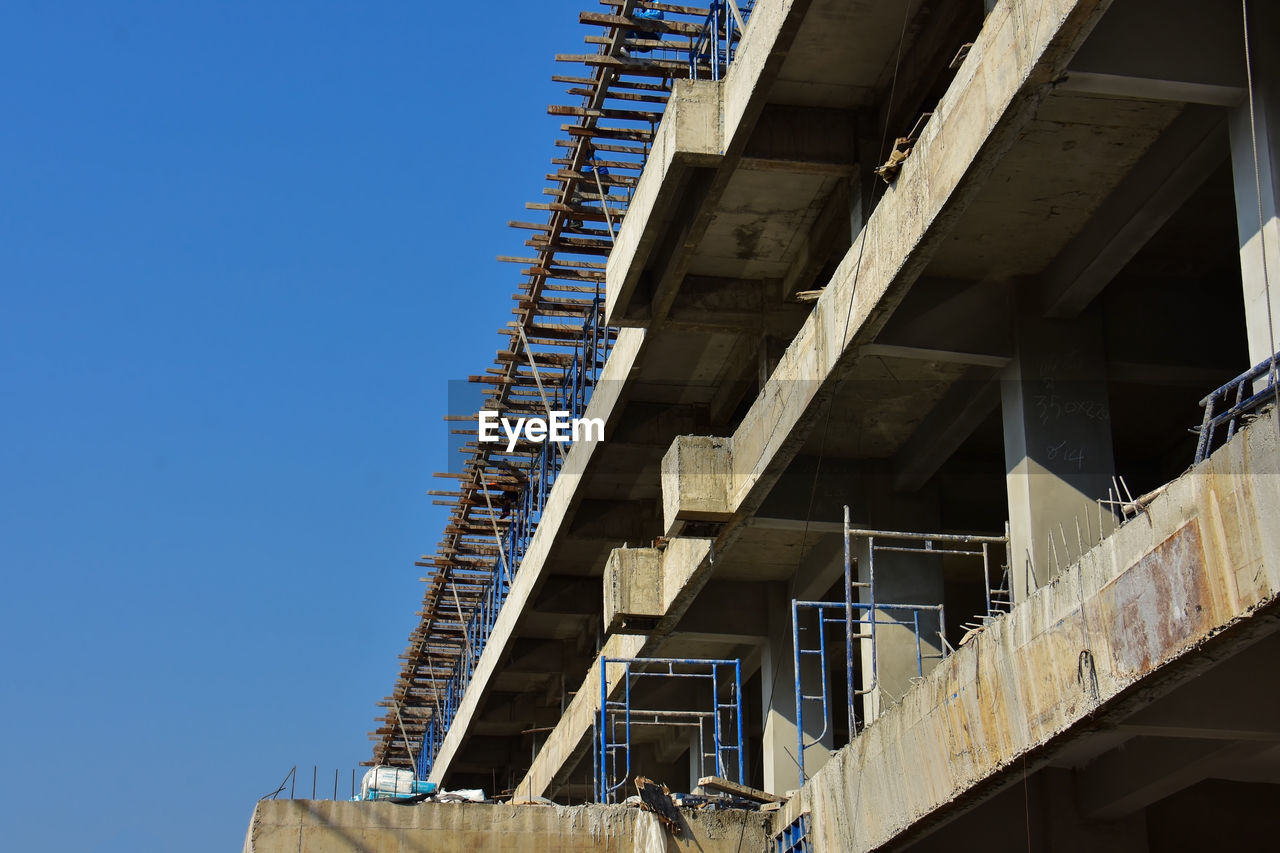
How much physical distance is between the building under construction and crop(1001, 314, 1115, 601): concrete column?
31 mm

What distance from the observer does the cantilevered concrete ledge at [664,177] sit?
1473 centimetres

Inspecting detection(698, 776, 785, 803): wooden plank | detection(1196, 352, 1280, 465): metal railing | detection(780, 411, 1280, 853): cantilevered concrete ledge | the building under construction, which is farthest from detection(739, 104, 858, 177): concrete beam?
detection(1196, 352, 1280, 465): metal railing

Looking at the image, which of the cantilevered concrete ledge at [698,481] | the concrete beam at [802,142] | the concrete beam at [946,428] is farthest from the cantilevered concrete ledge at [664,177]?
the concrete beam at [946,428]


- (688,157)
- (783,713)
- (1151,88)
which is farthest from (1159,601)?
(783,713)

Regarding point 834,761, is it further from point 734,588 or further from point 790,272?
point 734,588

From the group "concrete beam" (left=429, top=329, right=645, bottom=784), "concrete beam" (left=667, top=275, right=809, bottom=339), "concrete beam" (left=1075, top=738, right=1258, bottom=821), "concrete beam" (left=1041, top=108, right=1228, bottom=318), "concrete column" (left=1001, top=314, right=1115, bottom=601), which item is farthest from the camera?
"concrete beam" (left=429, top=329, right=645, bottom=784)

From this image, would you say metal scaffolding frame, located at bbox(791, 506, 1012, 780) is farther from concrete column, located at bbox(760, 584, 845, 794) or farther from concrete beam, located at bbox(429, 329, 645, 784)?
concrete beam, located at bbox(429, 329, 645, 784)

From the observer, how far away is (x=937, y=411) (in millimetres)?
15781

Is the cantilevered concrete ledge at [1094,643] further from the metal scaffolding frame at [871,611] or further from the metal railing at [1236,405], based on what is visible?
the metal scaffolding frame at [871,611]

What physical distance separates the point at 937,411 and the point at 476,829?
5.84 m

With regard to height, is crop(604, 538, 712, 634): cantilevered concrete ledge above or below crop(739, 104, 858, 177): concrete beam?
below

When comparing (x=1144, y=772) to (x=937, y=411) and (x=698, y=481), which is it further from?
(x=698, y=481)

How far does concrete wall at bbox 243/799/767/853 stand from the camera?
47.3 ft

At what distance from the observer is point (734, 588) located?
67.0 ft
